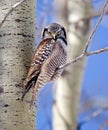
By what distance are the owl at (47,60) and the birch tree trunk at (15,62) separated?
0.06 ft

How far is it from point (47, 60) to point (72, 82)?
1.17 metres

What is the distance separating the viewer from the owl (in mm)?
815

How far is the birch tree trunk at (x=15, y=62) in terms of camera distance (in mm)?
810

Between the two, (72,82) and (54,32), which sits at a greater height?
(54,32)

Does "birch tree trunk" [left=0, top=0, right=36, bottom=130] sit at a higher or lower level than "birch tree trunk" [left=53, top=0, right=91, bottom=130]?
higher

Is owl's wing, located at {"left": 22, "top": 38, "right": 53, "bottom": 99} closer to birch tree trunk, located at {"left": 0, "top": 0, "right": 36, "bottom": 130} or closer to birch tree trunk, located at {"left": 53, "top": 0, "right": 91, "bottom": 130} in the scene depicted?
birch tree trunk, located at {"left": 0, "top": 0, "right": 36, "bottom": 130}

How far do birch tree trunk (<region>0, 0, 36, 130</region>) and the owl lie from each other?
0.06 ft

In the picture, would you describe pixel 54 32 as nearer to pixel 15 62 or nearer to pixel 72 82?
pixel 15 62

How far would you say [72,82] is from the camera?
6.63ft

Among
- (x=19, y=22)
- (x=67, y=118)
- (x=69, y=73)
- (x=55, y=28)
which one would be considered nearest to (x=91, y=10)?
(x=69, y=73)

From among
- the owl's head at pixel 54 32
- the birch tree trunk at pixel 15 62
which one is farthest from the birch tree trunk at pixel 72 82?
the birch tree trunk at pixel 15 62

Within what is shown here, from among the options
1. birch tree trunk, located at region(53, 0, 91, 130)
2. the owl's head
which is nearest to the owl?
the owl's head

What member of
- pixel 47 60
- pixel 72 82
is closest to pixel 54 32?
pixel 47 60

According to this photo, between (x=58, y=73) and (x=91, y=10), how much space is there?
125 centimetres
